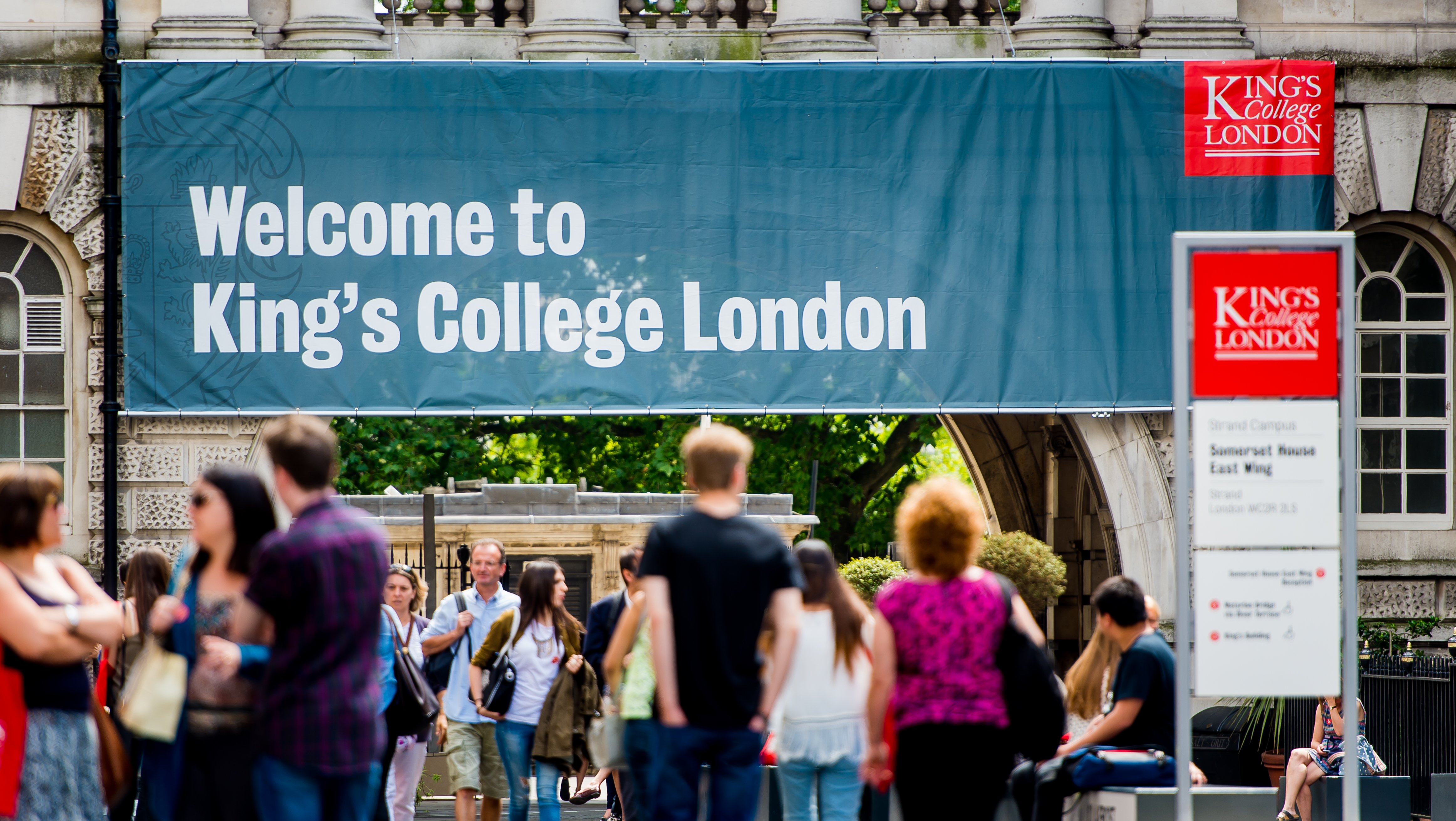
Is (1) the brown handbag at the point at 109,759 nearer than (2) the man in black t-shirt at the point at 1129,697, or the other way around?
(1) the brown handbag at the point at 109,759

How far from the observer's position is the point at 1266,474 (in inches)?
263

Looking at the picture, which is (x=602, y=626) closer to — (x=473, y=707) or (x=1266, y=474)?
(x=473, y=707)

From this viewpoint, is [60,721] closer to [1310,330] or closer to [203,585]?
[203,585]

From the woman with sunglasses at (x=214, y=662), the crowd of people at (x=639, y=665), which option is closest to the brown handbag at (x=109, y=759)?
the crowd of people at (x=639, y=665)

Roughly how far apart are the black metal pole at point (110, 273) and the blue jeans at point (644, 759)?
765 centimetres

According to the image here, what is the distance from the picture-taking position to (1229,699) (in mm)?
12312

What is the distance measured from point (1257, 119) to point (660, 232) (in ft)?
15.5

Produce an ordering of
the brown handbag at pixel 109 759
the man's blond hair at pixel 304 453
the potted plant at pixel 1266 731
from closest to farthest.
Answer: the man's blond hair at pixel 304 453
the brown handbag at pixel 109 759
the potted plant at pixel 1266 731

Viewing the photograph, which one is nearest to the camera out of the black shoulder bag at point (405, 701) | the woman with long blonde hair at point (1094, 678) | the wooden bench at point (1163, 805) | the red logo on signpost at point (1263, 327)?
the wooden bench at point (1163, 805)

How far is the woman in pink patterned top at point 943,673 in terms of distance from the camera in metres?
5.22

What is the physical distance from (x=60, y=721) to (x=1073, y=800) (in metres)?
4.12

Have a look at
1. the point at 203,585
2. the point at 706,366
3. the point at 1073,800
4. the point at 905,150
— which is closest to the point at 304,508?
the point at 203,585

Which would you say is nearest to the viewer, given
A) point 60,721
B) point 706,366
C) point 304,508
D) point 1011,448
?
point 304,508

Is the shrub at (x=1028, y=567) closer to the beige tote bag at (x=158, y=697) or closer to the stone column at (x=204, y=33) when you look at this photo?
the stone column at (x=204, y=33)
